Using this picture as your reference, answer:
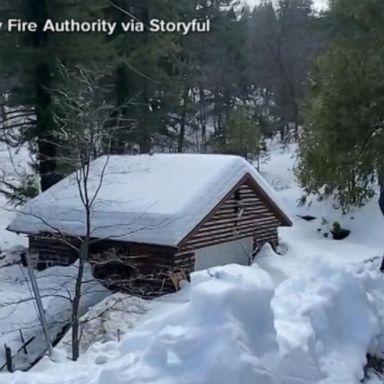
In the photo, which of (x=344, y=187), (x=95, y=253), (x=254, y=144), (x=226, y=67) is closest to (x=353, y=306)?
(x=344, y=187)

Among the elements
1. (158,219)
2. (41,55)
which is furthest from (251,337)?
(41,55)

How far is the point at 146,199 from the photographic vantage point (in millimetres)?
16594

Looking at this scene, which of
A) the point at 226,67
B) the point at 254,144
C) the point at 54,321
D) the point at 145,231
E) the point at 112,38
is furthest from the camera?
the point at 226,67

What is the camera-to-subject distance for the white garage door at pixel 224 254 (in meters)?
16.6

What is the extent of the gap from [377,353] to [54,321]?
779cm

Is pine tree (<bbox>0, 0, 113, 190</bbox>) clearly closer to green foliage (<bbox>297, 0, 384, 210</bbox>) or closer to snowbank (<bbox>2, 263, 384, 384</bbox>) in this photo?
green foliage (<bbox>297, 0, 384, 210</bbox>)

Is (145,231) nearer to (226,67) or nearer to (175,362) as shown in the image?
(175,362)

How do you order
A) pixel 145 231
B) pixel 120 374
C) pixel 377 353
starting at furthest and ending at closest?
1. pixel 145 231
2. pixel 377 353
3. pixel 120 374

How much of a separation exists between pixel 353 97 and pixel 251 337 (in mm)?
8023

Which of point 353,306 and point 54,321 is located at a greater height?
point 353,306

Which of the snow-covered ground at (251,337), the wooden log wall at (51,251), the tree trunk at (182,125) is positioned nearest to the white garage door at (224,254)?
the wooden log wall at (51,251)

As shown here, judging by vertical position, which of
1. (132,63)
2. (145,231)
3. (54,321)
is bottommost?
(54,321)

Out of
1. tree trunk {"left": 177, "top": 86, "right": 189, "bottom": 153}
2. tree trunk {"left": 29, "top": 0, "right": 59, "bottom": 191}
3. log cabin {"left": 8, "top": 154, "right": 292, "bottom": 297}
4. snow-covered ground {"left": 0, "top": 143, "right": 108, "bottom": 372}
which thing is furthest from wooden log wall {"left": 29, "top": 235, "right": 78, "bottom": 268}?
tree trunk {"left": 177, "top": 86, "right": 189, "bottom": 153}

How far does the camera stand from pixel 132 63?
24.1 m
